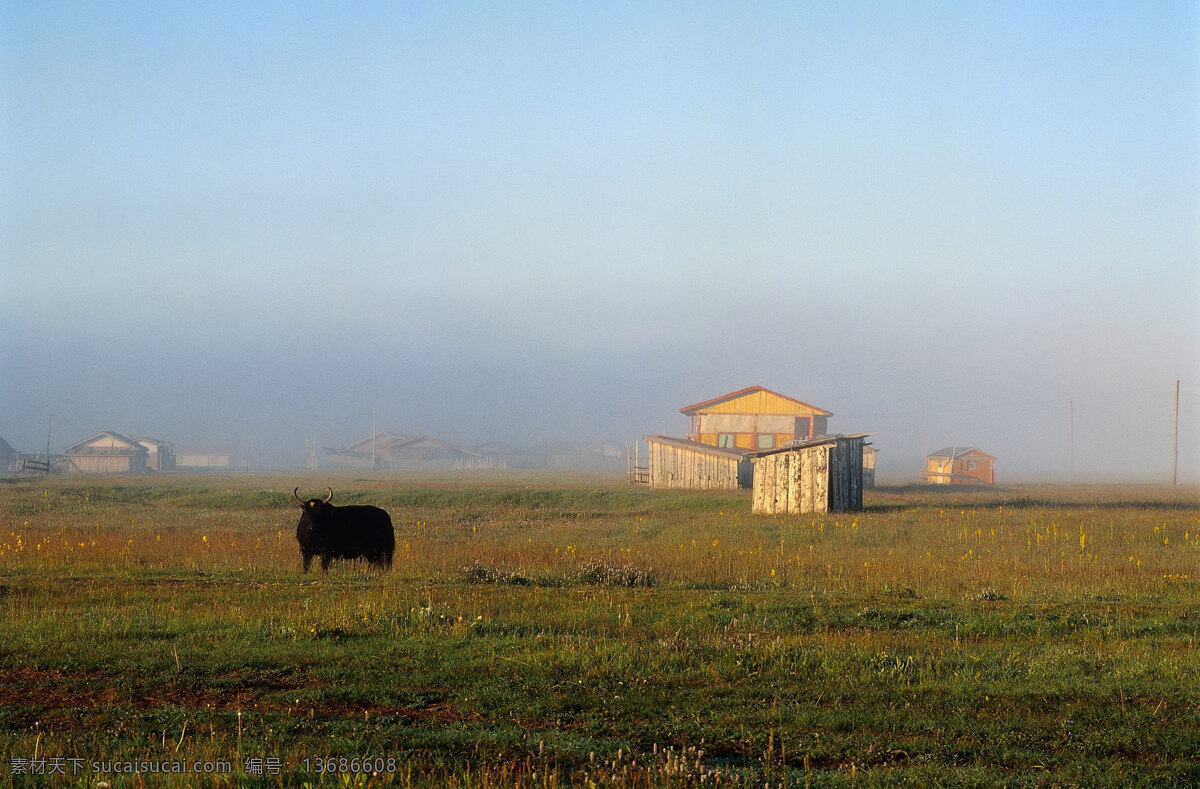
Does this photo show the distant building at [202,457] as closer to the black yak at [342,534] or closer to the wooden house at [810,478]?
the wooden house at [810,478]

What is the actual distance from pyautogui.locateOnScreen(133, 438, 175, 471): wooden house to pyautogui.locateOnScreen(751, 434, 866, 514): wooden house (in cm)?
10888

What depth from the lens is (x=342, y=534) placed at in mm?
19750

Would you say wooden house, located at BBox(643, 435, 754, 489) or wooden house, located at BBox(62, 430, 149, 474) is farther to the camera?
wooden house, located at BBox(62, 430, 149, 474)

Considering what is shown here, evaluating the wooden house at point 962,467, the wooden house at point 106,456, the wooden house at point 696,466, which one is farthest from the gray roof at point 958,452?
the wooden house at point 106,456

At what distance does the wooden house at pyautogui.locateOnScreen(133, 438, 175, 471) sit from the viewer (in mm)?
127188

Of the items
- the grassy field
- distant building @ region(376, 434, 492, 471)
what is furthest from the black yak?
distant building @ region(376, 434, 492, 471)

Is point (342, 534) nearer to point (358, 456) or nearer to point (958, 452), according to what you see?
point (958, 452)

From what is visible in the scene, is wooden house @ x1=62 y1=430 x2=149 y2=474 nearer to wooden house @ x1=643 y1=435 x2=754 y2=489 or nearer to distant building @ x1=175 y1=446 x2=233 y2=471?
distant building @ x1=175 y1=446 x2=233 y2=471

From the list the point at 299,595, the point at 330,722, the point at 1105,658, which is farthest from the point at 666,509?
the point at 330,722

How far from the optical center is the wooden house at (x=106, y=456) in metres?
118

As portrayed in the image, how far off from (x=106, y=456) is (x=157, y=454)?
981 centimetres

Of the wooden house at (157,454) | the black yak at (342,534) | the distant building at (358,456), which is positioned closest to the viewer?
the black yak at (342,534)

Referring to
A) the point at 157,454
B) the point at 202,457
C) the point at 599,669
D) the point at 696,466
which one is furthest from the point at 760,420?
the point at 202,457

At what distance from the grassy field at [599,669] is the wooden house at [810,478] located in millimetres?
12361
